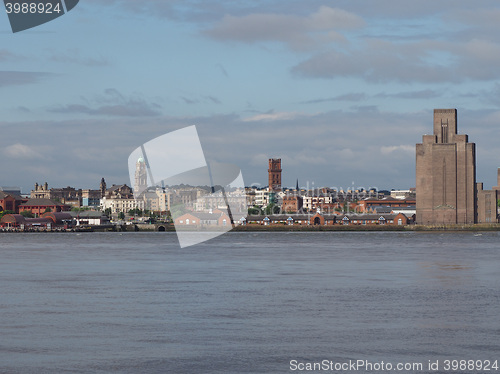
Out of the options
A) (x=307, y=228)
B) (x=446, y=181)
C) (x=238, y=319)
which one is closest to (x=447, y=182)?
(x=446, y=181)

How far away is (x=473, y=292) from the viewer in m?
30.8

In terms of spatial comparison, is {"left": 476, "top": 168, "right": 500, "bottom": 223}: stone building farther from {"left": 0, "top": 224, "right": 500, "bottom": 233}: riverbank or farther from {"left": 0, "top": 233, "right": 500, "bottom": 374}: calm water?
{"left": 0, "top": 233, "right": 500, "bottom": 374}: calm water

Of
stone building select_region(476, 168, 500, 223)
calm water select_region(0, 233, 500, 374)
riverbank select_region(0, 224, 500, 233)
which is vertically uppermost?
stone building select_region(476, 168, 500, 223)

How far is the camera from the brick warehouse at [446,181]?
155 metres

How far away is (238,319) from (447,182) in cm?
13705

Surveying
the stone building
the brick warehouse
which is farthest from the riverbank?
the stone building

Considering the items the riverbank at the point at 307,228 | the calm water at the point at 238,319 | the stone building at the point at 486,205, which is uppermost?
the stone building at the point at 486,205

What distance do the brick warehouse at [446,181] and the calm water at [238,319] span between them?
116m

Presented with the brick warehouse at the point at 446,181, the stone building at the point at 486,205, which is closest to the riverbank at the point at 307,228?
the brick warehouse at the point at 446,181

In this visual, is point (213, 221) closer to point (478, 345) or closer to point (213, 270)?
point (213, 270)

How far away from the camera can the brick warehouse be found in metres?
155

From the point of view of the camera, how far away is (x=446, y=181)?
15500 centimetres

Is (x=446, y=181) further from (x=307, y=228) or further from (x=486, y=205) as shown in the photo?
(x=307, y=228)

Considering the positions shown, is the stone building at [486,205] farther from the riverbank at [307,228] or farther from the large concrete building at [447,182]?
the large concrete building at [447,182]
